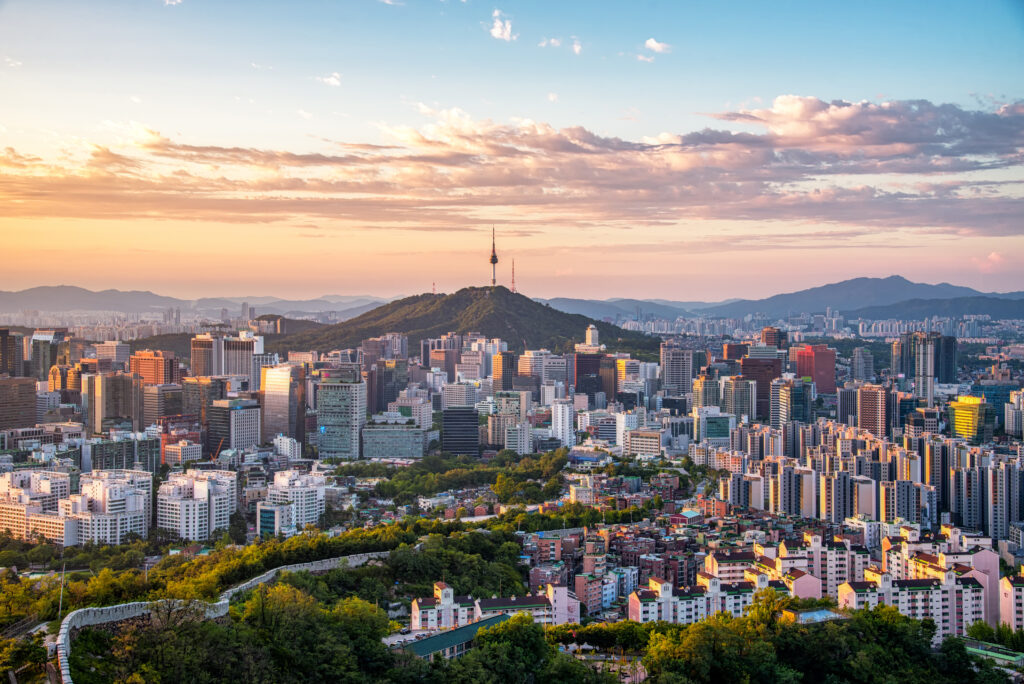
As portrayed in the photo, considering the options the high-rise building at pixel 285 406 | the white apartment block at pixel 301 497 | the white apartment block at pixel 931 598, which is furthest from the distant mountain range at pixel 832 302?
the white apartment block at pixel 931 598

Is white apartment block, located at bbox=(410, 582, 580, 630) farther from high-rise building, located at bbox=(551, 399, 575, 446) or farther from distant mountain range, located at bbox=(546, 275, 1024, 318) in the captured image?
distant mountain range, located at bbox=(546, 275, 1024, 318)

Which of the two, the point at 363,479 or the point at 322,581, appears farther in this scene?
the point at 363,479

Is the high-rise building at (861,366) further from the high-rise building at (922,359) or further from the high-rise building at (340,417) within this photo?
the high-rise building at (340,417)

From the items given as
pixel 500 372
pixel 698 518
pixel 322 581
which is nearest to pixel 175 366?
pixel 500 372

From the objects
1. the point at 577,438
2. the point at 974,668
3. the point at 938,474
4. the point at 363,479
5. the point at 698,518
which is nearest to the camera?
the point at 974,668

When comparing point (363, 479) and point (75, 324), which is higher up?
point (75, 324)

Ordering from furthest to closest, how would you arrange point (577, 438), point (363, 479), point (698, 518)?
point (577, 438) → point (363, 479) → point (698, 518)

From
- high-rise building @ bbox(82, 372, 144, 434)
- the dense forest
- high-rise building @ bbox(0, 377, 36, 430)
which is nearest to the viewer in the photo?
the dense forest

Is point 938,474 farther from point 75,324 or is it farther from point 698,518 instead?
point 75,324

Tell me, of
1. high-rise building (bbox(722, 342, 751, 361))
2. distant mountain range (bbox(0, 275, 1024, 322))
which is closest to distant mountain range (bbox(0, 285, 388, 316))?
distant mountain range (bbox(0, 275, 1024, 322))
